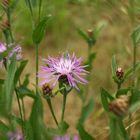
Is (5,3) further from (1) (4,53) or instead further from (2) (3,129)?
(2) (3,129)

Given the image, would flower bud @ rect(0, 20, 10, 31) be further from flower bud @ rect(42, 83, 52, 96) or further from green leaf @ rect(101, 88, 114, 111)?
green leaf @ rect(101, 88, 114, 111)

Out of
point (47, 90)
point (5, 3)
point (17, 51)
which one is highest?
point (5, 3)

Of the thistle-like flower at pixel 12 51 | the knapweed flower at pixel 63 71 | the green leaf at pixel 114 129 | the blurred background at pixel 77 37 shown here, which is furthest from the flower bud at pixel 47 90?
the blurred background at pixel 77 37

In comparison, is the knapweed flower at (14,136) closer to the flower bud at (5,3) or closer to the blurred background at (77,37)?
the flower bud at (5,3)

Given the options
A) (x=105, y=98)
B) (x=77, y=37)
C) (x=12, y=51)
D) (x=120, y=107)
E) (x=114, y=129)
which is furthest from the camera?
(x=77, y=37)

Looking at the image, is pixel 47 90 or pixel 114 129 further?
pixel 47 90

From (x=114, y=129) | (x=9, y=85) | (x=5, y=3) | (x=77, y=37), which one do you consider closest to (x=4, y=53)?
(x=9, y=85)
